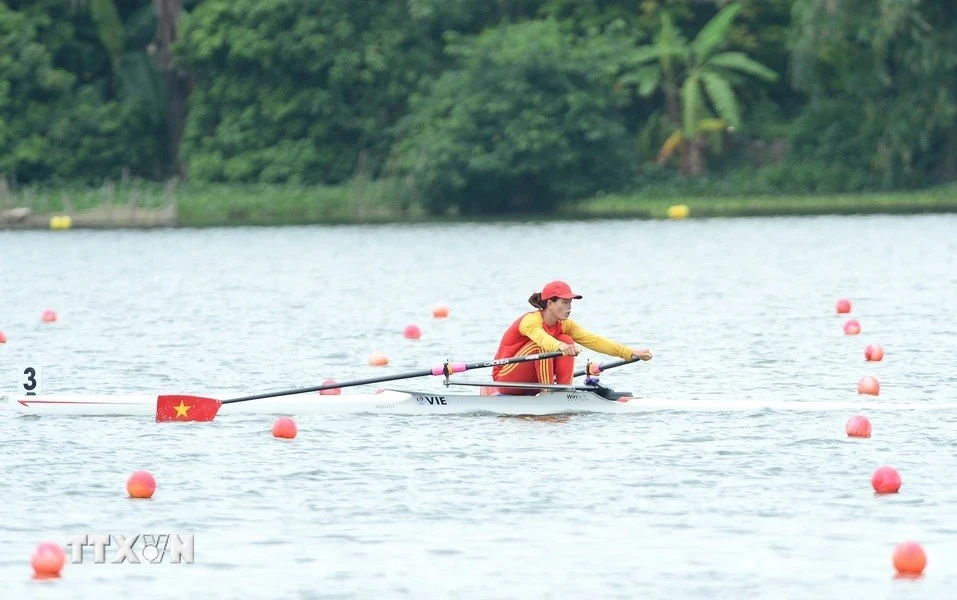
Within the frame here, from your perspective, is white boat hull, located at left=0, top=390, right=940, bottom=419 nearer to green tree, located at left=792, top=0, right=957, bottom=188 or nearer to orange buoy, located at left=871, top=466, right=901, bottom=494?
orange buoy, located at left=871, top=466, right=901, bottom=494

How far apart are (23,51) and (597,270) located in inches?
1343

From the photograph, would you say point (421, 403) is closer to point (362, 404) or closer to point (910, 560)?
point (362, 404)

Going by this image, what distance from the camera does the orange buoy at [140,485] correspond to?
1515cm

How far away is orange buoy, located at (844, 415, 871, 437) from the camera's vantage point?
1769 cm

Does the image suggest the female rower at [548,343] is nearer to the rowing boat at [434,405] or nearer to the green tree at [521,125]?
the rowing boat at [434,405]

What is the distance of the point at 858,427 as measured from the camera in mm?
17703

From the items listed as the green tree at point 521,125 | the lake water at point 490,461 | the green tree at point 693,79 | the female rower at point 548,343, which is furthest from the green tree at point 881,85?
the female rower at point 548,343

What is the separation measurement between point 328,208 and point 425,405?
4711cm

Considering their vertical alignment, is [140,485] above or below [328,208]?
below

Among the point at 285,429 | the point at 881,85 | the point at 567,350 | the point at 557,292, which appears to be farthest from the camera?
the point at 881,85

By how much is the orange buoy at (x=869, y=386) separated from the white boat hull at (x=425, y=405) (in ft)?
4.09

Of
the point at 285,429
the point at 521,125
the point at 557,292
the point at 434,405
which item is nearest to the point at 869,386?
the point at 557,292

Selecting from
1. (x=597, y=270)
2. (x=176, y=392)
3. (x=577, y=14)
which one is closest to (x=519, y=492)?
(x=176, y=392)

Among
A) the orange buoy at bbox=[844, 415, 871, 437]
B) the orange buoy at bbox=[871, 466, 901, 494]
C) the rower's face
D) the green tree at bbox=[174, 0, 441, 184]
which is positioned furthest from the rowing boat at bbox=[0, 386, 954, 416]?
the green tree at bbox=[174, 0, 441, 184]
